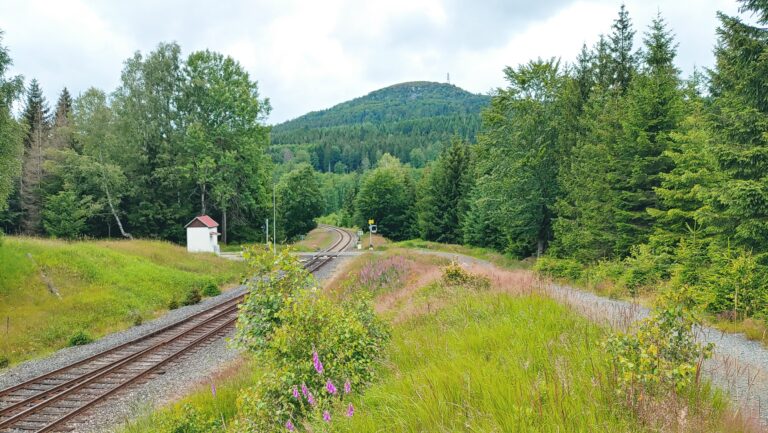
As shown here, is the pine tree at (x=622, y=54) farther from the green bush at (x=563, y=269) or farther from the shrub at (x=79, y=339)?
the shrub at (x=79, y=339)

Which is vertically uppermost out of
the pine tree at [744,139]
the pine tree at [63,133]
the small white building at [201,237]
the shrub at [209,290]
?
the pine tree at [63,133]

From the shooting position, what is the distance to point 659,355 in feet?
10.8

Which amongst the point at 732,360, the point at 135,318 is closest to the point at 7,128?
the point at 135,318

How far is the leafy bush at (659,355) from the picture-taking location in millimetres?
2906

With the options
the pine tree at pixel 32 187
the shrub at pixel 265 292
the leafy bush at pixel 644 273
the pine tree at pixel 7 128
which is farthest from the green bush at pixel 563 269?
the pine tree at pixel 32 187

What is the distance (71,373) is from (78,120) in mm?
46850

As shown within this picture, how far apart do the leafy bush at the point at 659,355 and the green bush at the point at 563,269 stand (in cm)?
1737

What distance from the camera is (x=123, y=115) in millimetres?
43531

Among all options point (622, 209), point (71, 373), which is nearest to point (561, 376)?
point (71, 373)

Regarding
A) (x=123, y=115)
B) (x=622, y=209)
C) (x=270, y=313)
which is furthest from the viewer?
(x=123, y=115)

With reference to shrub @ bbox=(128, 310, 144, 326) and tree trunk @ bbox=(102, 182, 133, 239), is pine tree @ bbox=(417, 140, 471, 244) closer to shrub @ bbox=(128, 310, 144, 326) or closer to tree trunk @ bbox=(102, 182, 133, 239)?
tree trunk @ bbox=(102, 182, 133, 239)

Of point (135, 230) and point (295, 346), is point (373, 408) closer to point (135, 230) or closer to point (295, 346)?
point (295, 346)

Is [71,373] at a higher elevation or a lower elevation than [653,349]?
lower

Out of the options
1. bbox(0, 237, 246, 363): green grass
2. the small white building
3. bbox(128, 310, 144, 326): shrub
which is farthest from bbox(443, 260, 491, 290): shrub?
the small white building
